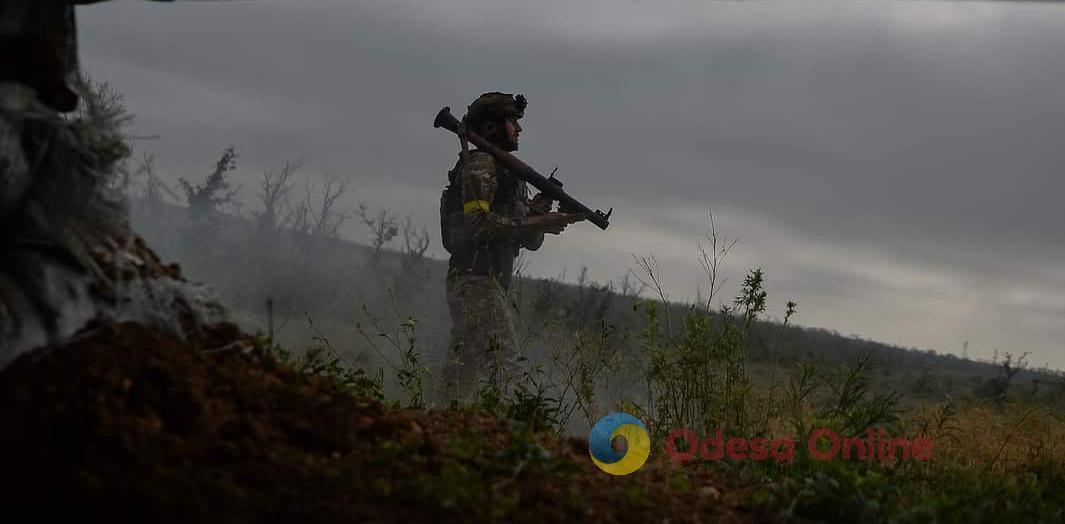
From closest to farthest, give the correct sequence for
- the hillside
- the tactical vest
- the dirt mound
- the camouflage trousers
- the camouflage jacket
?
the dirt mound, the camouflage jacket, the camouflage trousers, the tactical vest, the hillside

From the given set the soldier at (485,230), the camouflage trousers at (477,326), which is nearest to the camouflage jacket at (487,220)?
the soldier at (485,230)

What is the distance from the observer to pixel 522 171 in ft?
23.2

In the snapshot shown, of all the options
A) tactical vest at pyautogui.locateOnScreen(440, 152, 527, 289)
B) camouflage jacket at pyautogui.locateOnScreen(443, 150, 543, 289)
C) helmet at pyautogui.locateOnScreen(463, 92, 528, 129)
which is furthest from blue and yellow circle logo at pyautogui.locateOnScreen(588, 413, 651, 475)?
helmet at pyautogui.locateOnScreen(463, 92, 528, 129)

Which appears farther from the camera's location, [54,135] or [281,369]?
[281,369]

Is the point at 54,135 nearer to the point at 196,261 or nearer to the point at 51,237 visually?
the point at 51,237

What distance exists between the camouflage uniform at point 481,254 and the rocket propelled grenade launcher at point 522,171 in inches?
3.5

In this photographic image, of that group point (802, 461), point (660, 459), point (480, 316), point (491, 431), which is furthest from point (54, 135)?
point (480, 316)

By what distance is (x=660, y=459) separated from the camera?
12.1 feet

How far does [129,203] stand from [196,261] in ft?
49.7

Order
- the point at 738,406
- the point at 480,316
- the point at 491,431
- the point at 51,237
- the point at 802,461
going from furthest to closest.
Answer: the point at 480,316, the point at 738,406, the point at 802,461, the point at 491,431, the point at 51,237

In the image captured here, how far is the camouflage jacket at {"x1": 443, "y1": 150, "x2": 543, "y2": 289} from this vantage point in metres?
6.70

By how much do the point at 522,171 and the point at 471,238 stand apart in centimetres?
70

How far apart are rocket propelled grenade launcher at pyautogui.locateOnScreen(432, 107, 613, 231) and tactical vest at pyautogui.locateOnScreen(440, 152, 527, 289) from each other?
0.32ft

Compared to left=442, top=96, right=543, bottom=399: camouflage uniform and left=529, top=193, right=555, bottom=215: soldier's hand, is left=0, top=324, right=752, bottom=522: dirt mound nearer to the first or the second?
left=442, top=96, right=543, bottom=399: camouflage uniform
